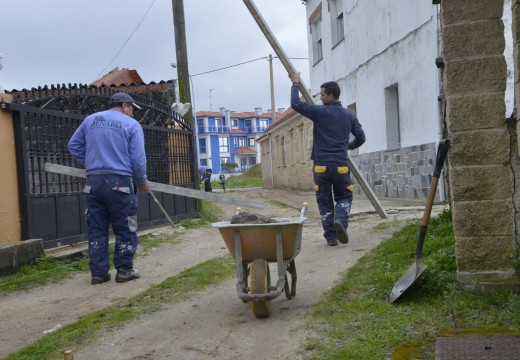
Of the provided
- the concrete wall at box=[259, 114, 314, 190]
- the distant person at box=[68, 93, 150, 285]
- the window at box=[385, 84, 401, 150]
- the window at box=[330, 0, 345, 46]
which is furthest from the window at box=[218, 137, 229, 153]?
the distant person at box=[68, 93, 150, 285]

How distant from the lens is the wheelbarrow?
15.4ft

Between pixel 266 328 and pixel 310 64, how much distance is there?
69.2 feet

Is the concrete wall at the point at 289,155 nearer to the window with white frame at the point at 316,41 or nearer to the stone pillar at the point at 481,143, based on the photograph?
the window with white frame at the point at 316,41

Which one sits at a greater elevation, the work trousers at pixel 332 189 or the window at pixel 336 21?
the window at pixel 336 21

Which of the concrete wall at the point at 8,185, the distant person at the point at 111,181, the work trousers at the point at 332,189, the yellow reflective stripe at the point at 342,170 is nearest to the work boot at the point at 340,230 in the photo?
the work trousers at the point at 332,189

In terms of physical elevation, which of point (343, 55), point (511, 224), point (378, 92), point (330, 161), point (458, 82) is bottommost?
point (511, 224)

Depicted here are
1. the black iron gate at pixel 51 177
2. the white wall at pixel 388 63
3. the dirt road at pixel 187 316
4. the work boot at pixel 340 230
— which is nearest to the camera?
the dirt road at pixel 187 316

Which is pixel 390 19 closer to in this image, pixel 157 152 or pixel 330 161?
pixel 157 152

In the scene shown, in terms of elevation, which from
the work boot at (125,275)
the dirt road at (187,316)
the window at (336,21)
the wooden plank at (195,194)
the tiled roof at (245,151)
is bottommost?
the dirt road at (187,316)

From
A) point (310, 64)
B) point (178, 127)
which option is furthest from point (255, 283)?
point (310, 64)

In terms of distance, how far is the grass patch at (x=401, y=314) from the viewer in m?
3.70

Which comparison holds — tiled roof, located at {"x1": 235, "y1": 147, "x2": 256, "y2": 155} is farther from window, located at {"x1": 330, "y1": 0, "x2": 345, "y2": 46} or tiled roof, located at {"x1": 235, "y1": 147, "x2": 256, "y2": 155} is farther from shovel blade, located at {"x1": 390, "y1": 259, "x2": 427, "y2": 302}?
shovel blade, located at {"x1": 390, "y1": 259, "x2": 427, "y2": 302}

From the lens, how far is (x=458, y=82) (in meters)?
4.51

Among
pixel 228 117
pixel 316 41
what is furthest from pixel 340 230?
pixel 228 117
